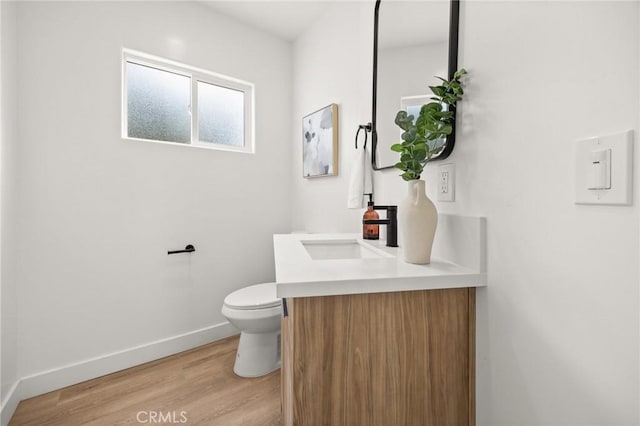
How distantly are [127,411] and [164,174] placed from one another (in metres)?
1.37

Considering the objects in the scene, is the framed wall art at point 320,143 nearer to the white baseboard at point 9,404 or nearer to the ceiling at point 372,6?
the ceiling at point 372,6

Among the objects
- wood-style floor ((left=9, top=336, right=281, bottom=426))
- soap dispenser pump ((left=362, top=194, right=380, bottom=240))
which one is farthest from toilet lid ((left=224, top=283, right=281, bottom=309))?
soap dispenser pump ((left=362, top=194, right=380, bottom=240))

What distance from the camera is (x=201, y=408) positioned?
1.48 meters

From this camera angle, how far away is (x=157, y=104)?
2051 millimetres

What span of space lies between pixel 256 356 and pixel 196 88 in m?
1.92

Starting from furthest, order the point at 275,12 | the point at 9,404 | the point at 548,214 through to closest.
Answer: the point at 275,12 < the point at 9,404 < the point at 548,214

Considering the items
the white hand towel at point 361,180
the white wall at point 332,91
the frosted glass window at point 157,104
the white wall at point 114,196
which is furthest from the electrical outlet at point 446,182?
the frosted glass window at point 157,104

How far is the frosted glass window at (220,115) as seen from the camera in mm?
2258

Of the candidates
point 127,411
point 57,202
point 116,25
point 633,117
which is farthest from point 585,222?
point 116,25

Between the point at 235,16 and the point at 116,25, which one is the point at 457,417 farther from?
the point at 235,16

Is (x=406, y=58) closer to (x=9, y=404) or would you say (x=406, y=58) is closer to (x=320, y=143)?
(x=320, y=143)

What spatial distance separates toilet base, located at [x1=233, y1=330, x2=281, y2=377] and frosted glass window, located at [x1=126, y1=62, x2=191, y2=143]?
1.47m

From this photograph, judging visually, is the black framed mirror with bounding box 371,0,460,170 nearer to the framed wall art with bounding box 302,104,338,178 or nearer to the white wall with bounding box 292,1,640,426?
the white wall with bounding box 292,1,640,426

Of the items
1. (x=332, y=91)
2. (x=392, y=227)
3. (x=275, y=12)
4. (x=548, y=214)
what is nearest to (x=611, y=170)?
(x=548, y=214)
